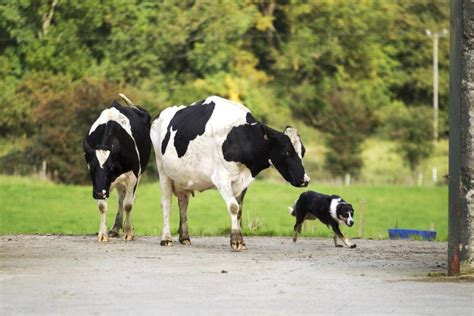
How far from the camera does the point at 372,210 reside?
66.6 m

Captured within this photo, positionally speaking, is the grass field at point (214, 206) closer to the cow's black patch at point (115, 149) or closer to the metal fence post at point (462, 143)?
the cow's black patch at point (115, 149)

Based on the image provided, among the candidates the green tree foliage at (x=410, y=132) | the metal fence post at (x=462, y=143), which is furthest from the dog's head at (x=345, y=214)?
the green tree foliage at (x=410, y=132)

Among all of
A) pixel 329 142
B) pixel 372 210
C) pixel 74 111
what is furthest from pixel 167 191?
pixel 329 142

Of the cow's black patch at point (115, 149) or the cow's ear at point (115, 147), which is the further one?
the cow's ear at point (115, 147)

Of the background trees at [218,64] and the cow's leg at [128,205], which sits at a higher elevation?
the background trees at [218,64]

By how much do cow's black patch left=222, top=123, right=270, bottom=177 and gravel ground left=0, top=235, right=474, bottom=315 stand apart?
4.25 ft

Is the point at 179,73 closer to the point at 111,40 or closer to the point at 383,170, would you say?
the point at 111,40

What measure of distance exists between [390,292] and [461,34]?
135 inches

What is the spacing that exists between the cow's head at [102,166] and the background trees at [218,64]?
122ft

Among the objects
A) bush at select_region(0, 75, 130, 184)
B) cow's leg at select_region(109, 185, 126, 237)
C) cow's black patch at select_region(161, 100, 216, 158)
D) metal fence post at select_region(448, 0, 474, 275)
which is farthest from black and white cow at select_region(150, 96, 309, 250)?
bush at select_region(0, 75, 130, 184)

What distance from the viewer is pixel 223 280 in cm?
1686

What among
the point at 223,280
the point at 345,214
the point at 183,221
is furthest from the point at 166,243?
the point at 223,280

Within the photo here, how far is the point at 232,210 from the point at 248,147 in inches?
39.8

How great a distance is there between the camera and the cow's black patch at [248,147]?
71.0 ft
